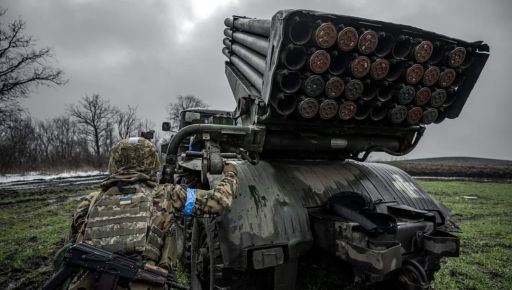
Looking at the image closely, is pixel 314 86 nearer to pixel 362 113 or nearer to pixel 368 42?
pixel 368 42

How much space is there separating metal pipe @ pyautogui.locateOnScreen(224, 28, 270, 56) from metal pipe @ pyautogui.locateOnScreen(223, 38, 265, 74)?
100mm

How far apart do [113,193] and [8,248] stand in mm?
5690

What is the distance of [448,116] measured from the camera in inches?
158

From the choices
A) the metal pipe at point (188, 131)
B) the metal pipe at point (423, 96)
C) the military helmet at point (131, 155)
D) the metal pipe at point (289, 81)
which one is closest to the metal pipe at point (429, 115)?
the metal pipe at point (423, 96)

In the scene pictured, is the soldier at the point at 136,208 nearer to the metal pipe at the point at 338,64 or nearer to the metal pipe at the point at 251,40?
the metal pipe at the point at 338,64

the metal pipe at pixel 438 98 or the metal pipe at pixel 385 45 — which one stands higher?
the metal pipe at pixel 385 45

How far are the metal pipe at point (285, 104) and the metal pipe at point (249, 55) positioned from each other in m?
0.73

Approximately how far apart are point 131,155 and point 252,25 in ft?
8.45

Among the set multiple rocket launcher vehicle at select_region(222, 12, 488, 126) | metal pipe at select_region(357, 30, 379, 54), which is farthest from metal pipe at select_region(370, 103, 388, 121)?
metal pipe at select_region(357, 30, 379, 54)

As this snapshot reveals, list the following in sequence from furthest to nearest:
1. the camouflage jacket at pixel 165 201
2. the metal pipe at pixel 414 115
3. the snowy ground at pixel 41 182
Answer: the snowy ground at pixel 41 182 → the metal pipe at pixel 414 115 → the camouflage jacket at pixel 165 201

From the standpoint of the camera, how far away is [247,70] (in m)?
4.73

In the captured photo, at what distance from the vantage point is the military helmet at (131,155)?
8.48 feet

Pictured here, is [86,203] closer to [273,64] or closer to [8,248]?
[273,64]

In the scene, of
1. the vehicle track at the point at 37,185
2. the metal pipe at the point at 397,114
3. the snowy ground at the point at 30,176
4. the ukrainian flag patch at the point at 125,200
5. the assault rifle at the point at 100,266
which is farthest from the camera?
the snowy ground at the point at 30,176
